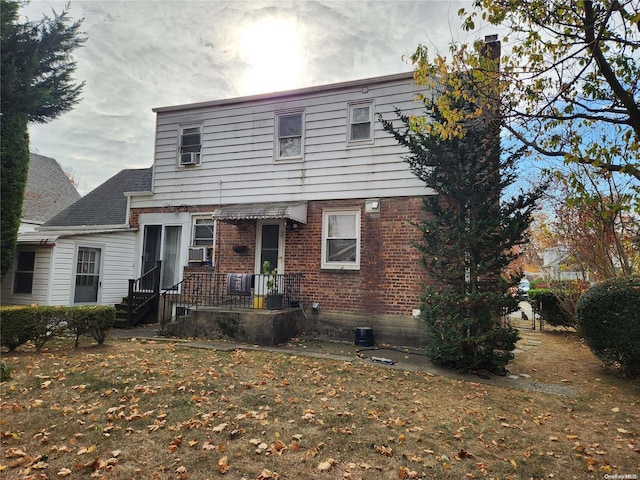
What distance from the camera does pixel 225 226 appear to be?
37.6 ft

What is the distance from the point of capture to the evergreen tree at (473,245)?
6.92 metres


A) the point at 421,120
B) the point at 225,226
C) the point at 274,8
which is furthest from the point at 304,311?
the point at 274,8

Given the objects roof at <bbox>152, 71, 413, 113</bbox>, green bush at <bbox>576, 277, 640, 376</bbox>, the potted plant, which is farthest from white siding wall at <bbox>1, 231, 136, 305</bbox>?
green bush at <bbox>576, 277, 640, 376</bbox>

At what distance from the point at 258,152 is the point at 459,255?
6835 mm

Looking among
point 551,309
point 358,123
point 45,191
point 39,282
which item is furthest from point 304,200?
point 45,191

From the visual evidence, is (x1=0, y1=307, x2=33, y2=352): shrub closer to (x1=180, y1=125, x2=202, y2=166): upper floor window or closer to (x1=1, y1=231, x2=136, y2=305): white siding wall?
(x1=1, y1=231, x2=136, y2=305): white siding wall

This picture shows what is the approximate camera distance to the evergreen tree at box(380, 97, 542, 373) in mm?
6918

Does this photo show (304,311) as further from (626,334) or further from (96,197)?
(96,197)

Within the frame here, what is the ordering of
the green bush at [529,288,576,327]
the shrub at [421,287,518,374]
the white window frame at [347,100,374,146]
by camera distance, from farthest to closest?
1. the green bush at [529,288,576,327]
2. the white window frame at [347,100,374,146]
3. the shrub at [421,287,518,374]

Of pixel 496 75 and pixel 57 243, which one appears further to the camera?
pixel 57 243

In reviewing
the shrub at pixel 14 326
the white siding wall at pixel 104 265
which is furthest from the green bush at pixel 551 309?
the shrub at pixel 14 326

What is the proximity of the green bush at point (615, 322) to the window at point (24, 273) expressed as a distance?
1422 cm

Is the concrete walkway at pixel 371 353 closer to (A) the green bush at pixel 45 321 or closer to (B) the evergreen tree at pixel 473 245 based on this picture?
(B) the evergreen tree at pixel 473 245

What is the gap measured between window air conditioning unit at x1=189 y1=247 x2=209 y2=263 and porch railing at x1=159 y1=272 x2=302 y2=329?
21.5 inches
